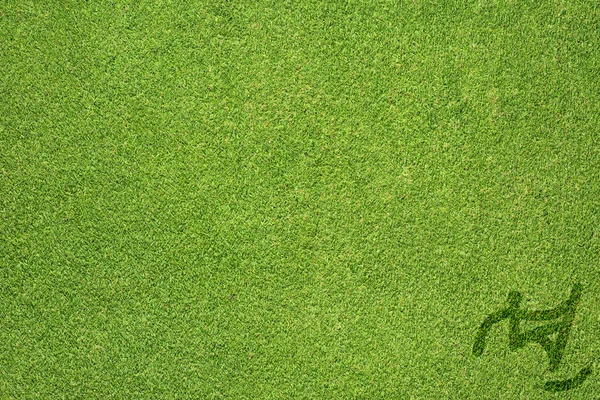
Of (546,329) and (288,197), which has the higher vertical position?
(288,197)

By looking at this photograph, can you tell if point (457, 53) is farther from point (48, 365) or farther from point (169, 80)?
point (48, 365)

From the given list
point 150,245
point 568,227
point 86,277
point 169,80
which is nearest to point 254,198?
point 150,245

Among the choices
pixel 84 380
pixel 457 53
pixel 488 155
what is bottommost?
pixel 84 380
